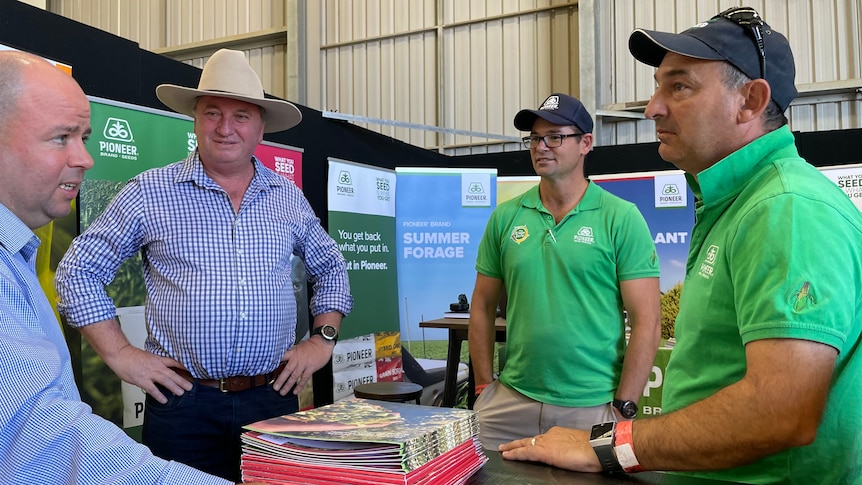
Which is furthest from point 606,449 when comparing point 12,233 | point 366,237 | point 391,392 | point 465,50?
point 465,50

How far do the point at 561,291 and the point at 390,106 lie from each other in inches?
248

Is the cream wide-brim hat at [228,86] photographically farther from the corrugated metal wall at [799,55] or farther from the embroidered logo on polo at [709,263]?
the corrugated metal wall at [799,55]

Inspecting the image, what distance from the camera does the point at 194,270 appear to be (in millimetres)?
2000

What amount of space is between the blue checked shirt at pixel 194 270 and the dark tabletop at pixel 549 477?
112cm

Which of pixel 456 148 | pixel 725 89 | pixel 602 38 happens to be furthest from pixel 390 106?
pixel 725 89

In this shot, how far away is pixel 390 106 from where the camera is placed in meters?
8.36

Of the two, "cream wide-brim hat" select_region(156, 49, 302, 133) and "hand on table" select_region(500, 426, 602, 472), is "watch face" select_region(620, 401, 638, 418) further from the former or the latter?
"cream wide-brim hat" select_region(156, 49, 302, 133)

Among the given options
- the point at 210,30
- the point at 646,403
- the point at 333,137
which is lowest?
the point at 646,403

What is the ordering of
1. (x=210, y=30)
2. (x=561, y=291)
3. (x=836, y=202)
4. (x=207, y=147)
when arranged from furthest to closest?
(x=210, y=30) → (x=561, y=291) → (x=207, y=147) → (x=836, y=202)

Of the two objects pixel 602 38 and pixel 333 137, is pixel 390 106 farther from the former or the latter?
pixel 333 137

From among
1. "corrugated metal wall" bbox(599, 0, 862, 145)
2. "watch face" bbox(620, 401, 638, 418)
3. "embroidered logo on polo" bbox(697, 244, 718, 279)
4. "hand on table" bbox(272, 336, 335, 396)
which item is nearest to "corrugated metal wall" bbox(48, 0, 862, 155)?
"corrugated metal wall" bbox(599, 0, 862, 145)

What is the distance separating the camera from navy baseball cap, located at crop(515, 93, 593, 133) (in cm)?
259

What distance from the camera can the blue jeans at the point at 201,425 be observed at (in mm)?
1944

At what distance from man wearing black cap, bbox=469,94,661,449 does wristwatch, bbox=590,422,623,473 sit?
129cm
